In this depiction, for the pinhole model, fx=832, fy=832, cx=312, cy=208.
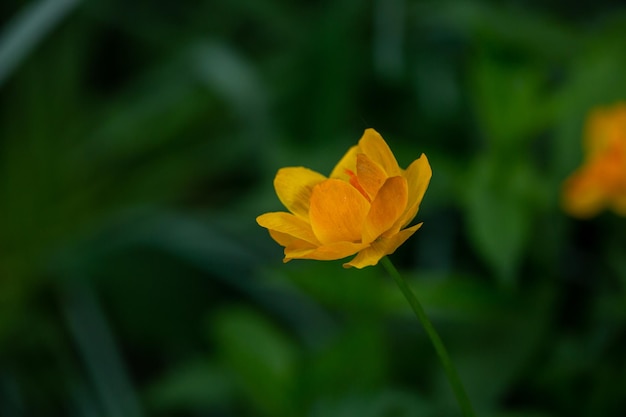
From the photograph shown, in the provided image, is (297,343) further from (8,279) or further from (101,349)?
(8,279)

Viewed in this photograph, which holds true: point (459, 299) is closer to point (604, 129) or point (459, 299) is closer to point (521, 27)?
point (604, 129)

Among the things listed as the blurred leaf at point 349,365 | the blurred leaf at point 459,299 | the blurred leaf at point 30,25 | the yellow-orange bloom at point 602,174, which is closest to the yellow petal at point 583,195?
the yellow-orange bloom at point 602,174

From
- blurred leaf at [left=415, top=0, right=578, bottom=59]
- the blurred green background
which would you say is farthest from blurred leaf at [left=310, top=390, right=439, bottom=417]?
blurred leaf at [left=415, top=0, right=578, bottom=59]

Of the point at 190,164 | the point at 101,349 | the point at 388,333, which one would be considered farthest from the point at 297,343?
the point at 190,164

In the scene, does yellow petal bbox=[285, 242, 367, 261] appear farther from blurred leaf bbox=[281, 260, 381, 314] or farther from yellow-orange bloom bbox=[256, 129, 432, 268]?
blurred leaf bbox=[281, 260, 381, 314]

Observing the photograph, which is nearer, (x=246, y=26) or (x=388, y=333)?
(x=388, y=333)

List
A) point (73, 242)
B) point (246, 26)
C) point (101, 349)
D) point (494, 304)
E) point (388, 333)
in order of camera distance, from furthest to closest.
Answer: point (246, 26)
point (73, 242)
point (101, 349)
point (388, 333)
point (494, 304)

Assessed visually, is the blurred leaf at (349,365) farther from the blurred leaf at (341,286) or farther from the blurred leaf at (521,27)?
the blurred leaf at (521,27)
